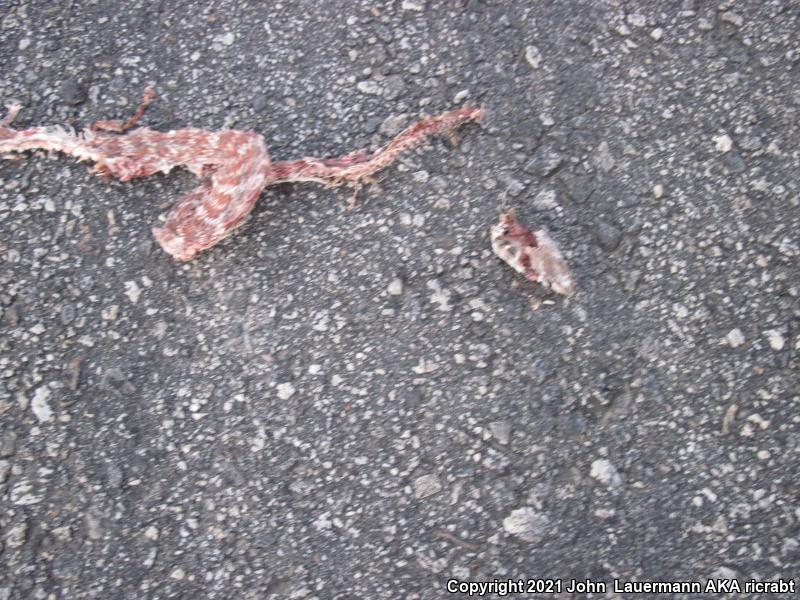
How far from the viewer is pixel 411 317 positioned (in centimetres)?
226

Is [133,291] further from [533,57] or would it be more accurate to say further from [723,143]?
[723,143]

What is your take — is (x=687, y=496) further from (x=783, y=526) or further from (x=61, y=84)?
(x=61, y=84)

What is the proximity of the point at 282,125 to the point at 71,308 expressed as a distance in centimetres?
79

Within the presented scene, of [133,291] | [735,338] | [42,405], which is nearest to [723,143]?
[735,338]

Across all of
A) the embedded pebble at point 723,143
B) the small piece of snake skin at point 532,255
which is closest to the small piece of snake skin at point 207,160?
the small piece of snake skin at point 532,255

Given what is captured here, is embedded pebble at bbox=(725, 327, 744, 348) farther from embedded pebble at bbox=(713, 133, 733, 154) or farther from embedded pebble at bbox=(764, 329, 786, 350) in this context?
embedded pebble at bbox=(713, 133, 733, 154)

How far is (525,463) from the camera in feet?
7.02

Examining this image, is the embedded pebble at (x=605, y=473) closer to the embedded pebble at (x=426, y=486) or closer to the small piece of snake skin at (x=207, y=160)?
the embedded pebble at (x=426, y=486)

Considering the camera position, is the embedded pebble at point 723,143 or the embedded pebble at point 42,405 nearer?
the embedded pebble at point 42,405

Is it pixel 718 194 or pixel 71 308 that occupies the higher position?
pixel 718 194

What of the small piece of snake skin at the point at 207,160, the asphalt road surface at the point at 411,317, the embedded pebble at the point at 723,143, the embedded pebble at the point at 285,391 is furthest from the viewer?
the embedded pebble at the point at 723,143

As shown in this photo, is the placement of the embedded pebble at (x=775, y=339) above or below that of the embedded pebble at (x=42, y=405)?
above

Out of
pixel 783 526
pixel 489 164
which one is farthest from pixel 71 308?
pixel 783 526

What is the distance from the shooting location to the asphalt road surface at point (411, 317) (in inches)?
82.0
